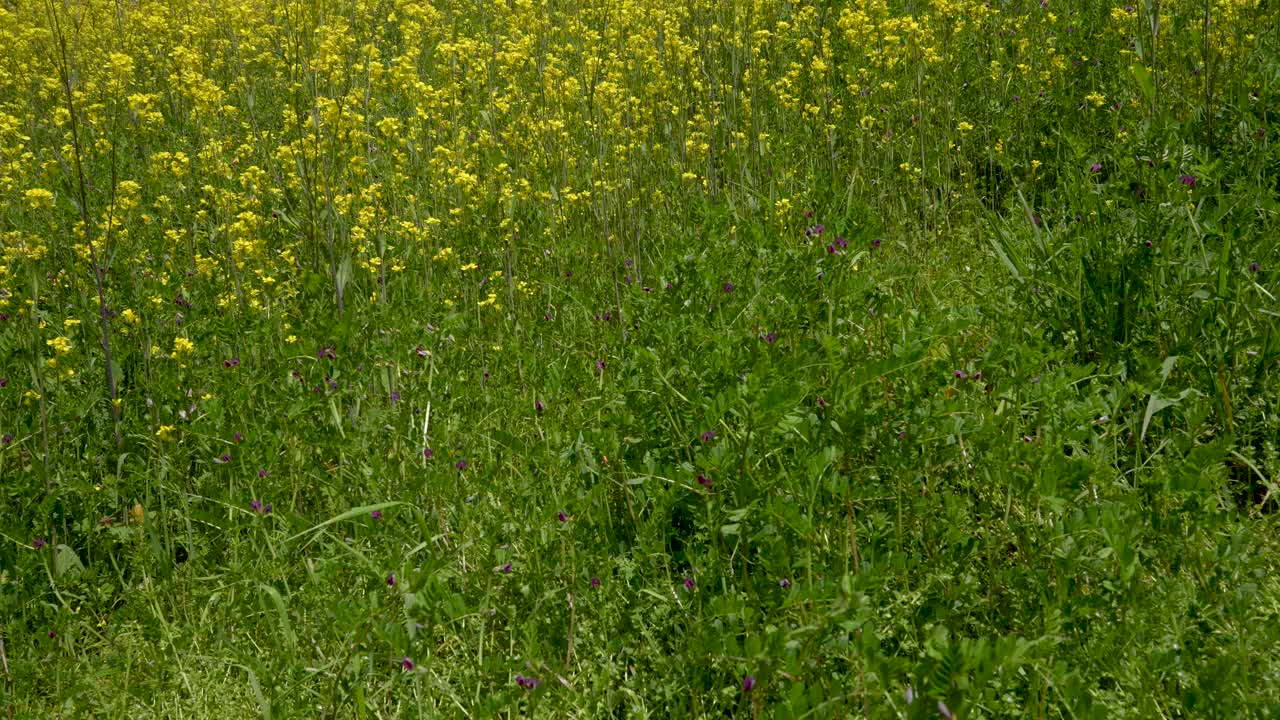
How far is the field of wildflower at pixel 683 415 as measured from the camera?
6.65 feet

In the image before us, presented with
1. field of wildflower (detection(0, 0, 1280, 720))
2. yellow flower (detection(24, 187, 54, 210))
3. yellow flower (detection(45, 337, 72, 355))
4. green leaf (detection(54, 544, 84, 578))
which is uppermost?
yellow flower (detection(24, 187, 54, 210))

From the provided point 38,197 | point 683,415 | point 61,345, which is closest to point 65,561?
point 61,345

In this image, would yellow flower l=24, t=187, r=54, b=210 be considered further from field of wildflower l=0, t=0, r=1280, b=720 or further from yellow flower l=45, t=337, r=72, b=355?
yellow flower l=45, t=337, r=72, b=355

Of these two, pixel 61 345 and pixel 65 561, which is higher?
pixel 61 345

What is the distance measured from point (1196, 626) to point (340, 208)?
2953 mm

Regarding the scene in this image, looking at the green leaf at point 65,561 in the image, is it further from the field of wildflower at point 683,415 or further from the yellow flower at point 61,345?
the yellow flower at point 61,345

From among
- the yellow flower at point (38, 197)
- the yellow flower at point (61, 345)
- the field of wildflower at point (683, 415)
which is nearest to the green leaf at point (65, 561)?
the field of wildflower at point (683, 415)

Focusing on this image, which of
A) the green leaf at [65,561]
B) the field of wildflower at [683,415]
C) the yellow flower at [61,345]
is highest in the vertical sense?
the yellow flower at [61,345]

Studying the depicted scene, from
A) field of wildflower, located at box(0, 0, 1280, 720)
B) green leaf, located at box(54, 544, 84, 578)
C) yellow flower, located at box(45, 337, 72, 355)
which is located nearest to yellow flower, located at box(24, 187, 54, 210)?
field of wildflower, located at box(0, 0, 1280, 720)

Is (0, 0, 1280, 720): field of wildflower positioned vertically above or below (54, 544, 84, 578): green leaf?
above

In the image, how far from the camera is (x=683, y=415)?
8.63 feet

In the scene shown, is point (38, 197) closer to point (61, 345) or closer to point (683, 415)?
point (61, 345)

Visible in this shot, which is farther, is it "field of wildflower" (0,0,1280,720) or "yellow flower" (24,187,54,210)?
"yellow flower" (24,187,54,210)

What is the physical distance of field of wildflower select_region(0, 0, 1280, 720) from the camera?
2.03 m
